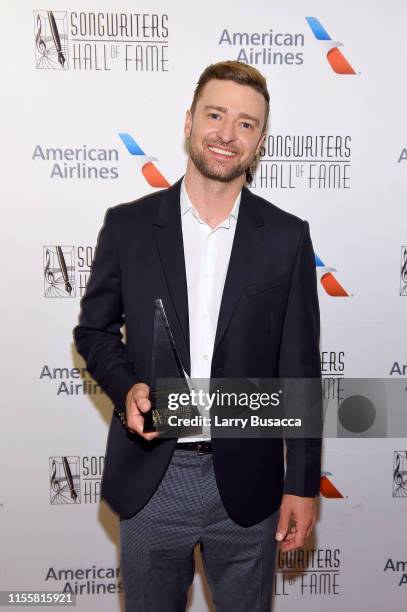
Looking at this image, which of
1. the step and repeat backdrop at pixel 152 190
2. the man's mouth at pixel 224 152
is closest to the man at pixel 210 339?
the man's mouth at pixel 224 152

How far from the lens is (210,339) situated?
1.64 metres

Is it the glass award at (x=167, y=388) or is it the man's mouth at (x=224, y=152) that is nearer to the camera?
the glass award at (x=167, y=388)

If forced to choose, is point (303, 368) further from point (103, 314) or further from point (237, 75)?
point (237, 75)

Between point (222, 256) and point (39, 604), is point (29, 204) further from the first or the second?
point (39, 604)

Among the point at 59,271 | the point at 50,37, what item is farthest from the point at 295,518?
the point at 50,37

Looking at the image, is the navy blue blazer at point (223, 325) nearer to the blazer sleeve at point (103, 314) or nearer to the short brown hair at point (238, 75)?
the blazer sleeve at point (103, 314)

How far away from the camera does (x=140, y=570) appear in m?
1.69

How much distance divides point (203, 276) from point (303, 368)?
0.37 meters

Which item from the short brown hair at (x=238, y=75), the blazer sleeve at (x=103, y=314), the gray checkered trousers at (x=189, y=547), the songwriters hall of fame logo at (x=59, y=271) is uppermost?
the short brown hair at (x=238, y=75)

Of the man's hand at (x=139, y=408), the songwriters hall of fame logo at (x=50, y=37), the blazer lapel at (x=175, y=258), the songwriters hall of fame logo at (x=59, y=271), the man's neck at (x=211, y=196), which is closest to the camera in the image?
the man's hand at (x=139, y=408)

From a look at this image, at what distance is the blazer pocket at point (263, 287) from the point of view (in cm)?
163

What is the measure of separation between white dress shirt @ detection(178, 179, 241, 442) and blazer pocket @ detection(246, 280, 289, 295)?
3.2 inches

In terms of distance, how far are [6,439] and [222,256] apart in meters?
1.19

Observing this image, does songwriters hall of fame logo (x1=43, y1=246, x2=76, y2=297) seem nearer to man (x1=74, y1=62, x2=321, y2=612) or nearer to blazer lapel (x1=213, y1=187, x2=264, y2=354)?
man (x1=74, y1=62, x2=321, y2=612)
